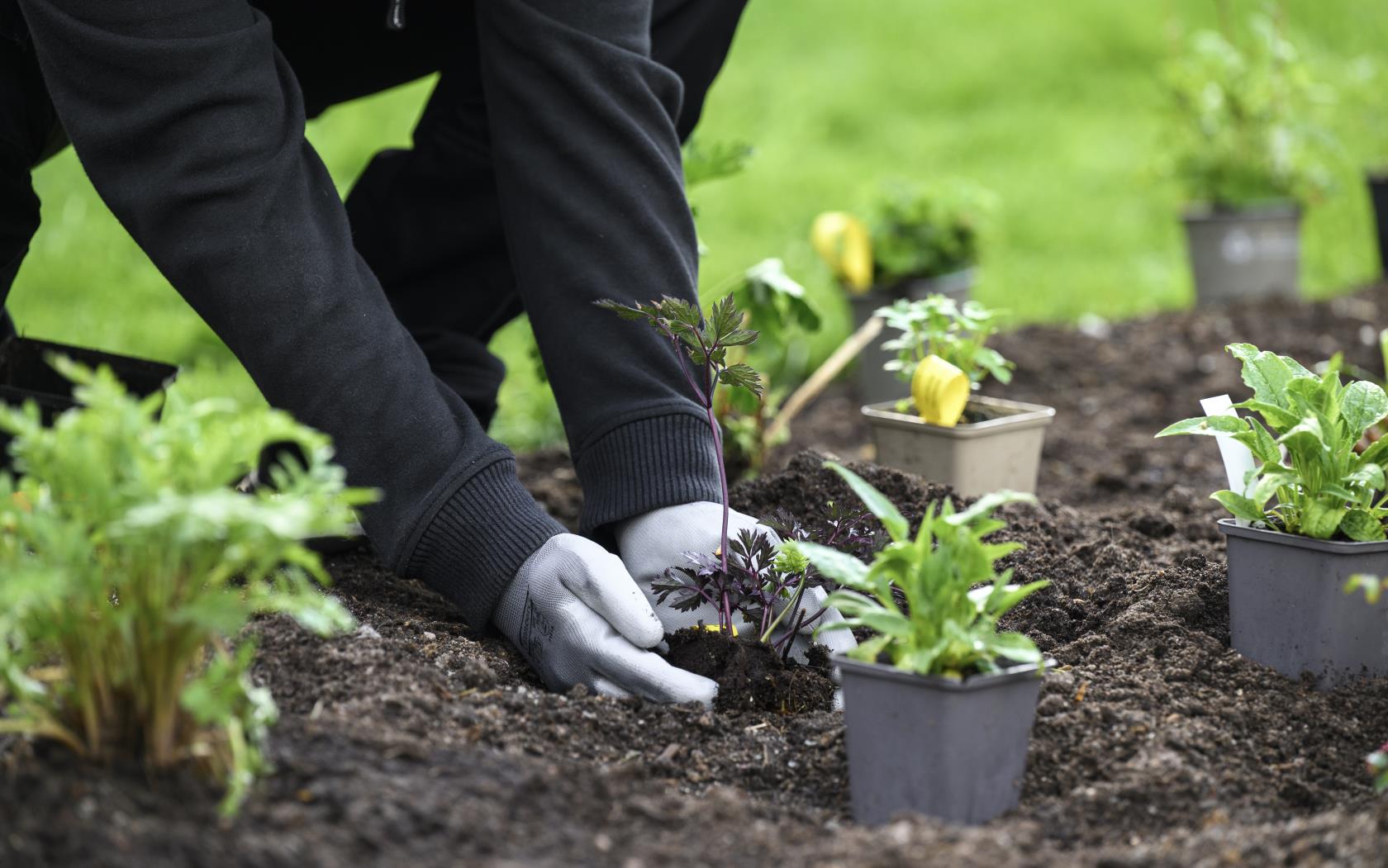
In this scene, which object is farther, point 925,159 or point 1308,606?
point 925,159

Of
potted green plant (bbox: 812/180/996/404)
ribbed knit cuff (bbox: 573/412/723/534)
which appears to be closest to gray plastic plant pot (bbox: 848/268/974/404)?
potted green plant (bbox: 812/180/996/404)

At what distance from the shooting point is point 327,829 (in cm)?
102

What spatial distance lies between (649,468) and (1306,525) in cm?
75

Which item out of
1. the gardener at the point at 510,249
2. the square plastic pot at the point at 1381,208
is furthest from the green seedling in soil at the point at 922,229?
the gardener at the point at 510,249

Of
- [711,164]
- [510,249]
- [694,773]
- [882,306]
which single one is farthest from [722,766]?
[882,306]

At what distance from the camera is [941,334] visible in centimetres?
212

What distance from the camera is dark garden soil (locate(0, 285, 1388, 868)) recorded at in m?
1.02

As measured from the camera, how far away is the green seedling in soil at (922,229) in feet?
11.3

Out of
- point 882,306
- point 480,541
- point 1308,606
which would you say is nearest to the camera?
point 1308,606

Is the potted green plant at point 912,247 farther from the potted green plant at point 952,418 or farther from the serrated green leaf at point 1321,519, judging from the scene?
the serrated green leaf at point 1321,519

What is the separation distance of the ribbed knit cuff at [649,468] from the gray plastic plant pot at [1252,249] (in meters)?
2.88

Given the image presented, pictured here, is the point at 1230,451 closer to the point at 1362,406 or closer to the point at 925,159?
the point at 1362,406

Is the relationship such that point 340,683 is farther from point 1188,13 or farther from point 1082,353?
point 1188,13

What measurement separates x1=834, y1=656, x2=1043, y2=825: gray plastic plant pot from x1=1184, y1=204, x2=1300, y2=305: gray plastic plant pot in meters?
3.23
